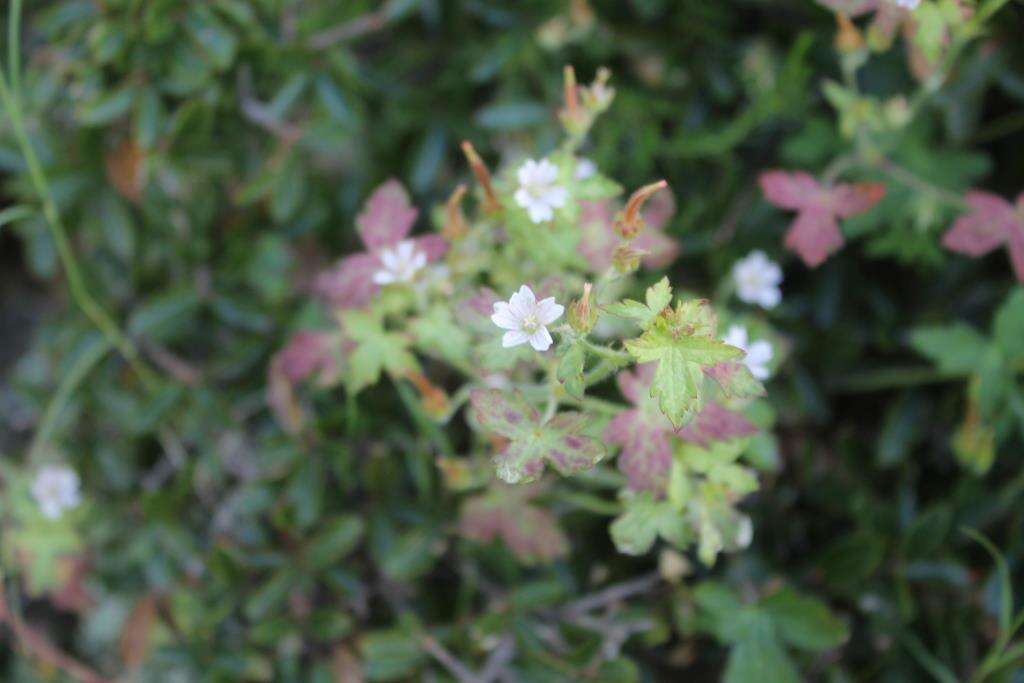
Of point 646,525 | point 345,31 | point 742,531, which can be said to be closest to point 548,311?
point 646,525

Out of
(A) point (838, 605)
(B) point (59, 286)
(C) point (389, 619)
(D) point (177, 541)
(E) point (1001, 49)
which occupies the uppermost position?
(E) point (1001, 49)

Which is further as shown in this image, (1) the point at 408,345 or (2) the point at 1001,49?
(2) the point at 1001,49

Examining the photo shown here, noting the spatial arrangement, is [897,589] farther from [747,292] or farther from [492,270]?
[492,270]

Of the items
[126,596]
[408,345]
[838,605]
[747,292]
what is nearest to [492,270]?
[408,345]

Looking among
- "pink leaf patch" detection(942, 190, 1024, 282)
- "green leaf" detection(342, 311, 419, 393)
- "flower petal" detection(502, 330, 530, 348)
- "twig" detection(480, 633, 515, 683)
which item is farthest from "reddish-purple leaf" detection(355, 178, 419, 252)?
"pink leaf patch" detection(942, 190, 1024, 282)

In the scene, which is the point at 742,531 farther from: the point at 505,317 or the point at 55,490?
the point at 55,490

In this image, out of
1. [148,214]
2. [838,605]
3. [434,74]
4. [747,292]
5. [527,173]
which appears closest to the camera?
[527,173]
